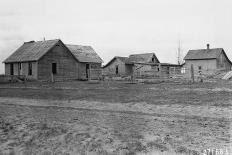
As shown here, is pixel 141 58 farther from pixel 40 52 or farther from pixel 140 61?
pixel 40 52

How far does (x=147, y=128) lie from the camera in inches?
330

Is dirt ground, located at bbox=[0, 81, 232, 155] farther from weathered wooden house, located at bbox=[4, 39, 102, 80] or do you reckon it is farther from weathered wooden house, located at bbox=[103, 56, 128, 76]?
weathered wooden house, located at bbox=[103, 56, 128, 76]

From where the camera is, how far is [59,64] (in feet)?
137

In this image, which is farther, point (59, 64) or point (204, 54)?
point (204, 54)

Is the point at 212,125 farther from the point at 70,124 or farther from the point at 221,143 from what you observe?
the point at 70,124

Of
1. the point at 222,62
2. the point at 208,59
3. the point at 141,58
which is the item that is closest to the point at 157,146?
the point at 208,59

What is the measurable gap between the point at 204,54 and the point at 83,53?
2381 centimetres

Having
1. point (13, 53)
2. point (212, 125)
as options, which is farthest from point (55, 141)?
point (13, 53)

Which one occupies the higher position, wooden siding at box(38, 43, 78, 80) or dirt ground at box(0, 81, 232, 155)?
wooden siding at box(38, 43, 78, 80)

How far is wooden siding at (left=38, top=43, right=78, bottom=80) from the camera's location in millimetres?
40094

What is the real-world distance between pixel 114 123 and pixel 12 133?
2808mm

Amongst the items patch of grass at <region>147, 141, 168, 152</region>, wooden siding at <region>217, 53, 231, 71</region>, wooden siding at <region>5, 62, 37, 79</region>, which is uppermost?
wooden siding at <region>217, 53, 231, 71</region>

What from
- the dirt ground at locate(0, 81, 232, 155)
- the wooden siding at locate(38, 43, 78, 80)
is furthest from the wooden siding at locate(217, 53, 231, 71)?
the dirt ground at locate(0, 81, 232, 155)

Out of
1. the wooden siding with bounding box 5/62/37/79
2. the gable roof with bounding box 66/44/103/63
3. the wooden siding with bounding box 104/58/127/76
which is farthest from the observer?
the wooden siding with bounding box 104/58/127/76
